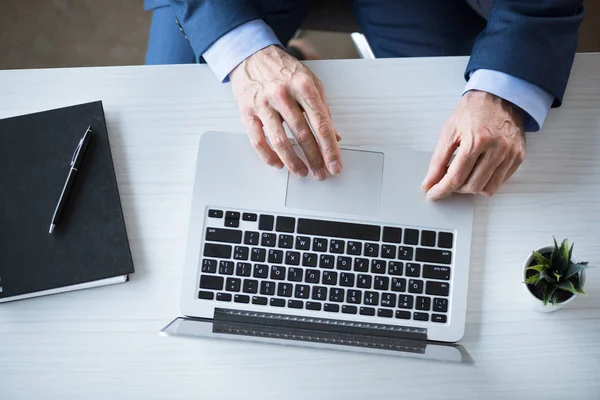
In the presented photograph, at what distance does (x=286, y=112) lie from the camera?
0.75 metres

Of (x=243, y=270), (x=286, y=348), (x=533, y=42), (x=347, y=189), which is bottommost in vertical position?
(x=286, y=348)

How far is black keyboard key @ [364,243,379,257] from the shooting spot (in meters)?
0.73

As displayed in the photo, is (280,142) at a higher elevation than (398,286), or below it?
higher

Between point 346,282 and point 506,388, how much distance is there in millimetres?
256

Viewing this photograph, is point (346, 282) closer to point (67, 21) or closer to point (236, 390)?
point (236, 390)

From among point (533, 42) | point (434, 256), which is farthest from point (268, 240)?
point (533, 42)

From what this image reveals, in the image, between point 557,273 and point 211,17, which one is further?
point 211,17

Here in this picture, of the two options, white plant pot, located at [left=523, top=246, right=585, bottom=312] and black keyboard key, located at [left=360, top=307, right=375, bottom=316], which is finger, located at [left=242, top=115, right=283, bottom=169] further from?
white plant pot, located at [left=523, top=246, right=585, bottom=312]

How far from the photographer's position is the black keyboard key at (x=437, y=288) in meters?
0.72

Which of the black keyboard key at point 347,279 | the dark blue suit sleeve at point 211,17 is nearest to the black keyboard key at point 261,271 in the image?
the black keyboard key at point 347,279

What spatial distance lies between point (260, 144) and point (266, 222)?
0.35 ft

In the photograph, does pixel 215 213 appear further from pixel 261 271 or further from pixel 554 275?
pixel 554 275

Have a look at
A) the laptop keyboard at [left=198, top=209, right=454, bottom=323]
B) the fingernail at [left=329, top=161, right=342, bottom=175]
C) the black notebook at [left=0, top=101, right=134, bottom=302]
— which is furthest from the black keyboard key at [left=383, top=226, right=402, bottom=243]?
the black notebook at [left=0, top=101, right=134, bottom=302]

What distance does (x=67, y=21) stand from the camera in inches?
60.4
